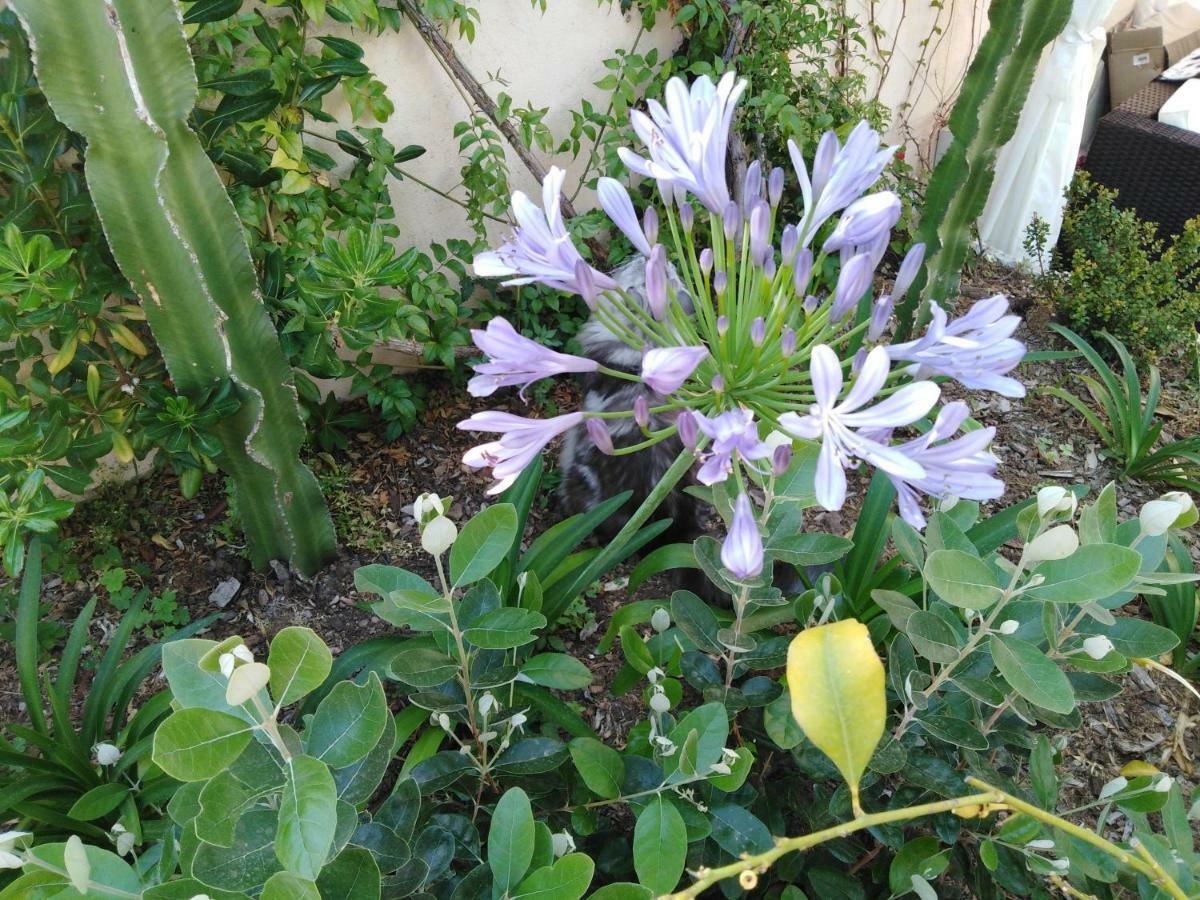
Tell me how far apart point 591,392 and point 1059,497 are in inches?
42.1

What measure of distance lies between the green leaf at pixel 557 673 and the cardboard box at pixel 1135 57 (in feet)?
15.9

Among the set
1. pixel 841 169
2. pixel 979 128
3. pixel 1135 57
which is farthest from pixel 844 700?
pixel 1135 57

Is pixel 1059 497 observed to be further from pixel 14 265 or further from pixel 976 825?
pixel 14 265

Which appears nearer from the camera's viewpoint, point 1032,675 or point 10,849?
point 10,849

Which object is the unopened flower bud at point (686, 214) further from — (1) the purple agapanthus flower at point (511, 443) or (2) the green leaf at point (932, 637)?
(2) the green leaf at point (932, 637)

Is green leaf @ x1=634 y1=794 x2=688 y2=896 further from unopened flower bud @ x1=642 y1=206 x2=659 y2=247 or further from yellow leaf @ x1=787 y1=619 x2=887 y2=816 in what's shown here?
unopened flower bud @ x1=642 y1=206 x2=659 y2=247

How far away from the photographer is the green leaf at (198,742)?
0.60m

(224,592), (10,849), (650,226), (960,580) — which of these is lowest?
(224,592)

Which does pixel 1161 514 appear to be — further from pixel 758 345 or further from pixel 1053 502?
pixel 758 345

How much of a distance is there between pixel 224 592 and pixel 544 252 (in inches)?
50.9

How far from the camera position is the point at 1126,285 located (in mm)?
2666

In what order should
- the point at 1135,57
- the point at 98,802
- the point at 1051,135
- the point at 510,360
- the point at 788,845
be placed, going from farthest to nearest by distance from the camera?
the point at 1135,57, the point at 1051,135, the point at 98,802, the point at 510,360, the point at 788,845

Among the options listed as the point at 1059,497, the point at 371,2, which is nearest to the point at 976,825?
the point at 1059,497

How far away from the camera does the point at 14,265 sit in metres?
1.18
